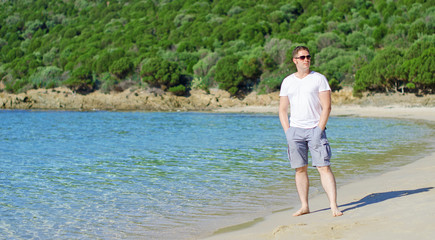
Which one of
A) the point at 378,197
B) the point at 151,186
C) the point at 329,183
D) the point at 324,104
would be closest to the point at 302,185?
the point at 329,183

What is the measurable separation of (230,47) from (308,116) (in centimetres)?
5691

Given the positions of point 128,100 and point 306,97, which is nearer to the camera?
point 306,97

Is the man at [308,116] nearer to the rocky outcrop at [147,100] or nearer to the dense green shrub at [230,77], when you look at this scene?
the rocky outcrop at [147,100]

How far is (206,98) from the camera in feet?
170

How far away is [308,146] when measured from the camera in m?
4.88

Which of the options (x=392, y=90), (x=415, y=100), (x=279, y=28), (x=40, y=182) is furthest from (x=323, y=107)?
(x=279, y=28)

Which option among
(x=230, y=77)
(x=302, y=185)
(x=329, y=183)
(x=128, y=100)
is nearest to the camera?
(x=329, y=183)

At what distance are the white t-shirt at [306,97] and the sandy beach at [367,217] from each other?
1047mm

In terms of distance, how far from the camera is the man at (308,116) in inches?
185

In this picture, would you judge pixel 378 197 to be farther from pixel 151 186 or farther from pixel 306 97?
pixel 151 186

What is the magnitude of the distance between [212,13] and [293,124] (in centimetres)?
8182

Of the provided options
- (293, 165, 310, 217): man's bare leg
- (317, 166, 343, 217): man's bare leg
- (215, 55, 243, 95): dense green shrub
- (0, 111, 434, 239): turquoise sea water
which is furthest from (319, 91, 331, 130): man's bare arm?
(215, 55, 243, 95): dense green shrub

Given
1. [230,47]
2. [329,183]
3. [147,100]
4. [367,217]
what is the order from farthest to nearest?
[230,47]
[147,100]
[329,183]
[367,217]

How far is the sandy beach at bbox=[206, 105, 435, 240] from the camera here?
382 centimetres
